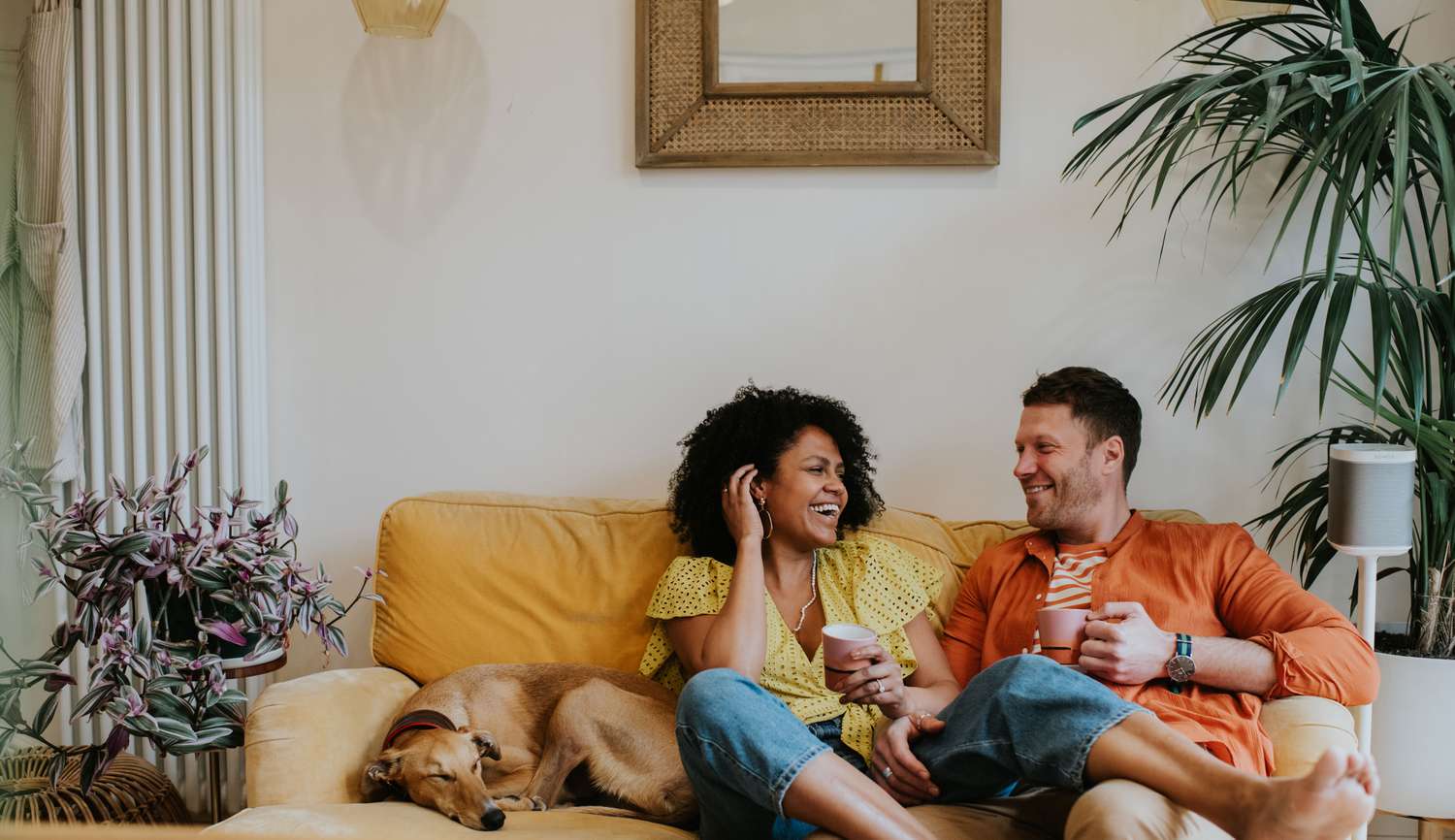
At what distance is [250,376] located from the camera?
2.67 metres

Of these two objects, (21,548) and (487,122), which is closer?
(21,548)

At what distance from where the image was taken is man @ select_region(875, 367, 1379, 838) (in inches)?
71.3

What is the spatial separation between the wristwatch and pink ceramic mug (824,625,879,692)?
1.72 feet

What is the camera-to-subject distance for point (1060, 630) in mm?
1744

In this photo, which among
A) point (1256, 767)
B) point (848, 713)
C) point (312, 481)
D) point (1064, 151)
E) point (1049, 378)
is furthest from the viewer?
point (312, 481)

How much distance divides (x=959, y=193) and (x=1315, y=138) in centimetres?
74

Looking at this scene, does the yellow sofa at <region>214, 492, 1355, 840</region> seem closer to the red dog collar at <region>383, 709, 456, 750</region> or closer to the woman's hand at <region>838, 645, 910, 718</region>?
the red dog collar at <region>383, 709, 456, 750</region>

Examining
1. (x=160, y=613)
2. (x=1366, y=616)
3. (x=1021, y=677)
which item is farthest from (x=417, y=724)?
(x=1366, y=616)

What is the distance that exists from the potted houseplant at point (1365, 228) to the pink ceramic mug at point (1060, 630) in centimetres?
50

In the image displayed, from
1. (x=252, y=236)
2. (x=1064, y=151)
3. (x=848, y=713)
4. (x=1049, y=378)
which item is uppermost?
(x=1064, y=151)

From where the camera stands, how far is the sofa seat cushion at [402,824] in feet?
5.43

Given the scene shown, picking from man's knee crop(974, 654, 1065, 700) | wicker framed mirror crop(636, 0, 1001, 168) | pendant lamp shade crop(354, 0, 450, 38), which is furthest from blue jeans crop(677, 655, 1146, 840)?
pendant lamp shade crop(354, 0, 450, 38)

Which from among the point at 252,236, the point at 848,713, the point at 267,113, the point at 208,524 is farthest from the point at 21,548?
the point at 848,713

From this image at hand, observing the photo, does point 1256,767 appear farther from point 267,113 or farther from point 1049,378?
point 267,113
